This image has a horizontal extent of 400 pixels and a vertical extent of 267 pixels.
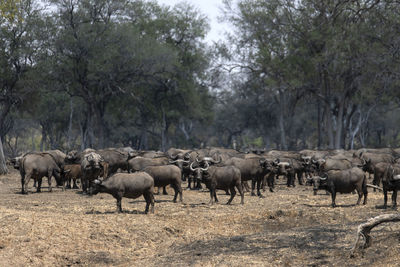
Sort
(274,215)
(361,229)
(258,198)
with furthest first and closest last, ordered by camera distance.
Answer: (258,198)
(274,215)
(361,229)

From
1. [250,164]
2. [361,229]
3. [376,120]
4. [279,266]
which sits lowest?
[279,266]

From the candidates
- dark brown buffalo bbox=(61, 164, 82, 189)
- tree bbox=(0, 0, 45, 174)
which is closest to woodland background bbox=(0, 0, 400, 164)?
tree bbox=(0, 0, 45, 174)

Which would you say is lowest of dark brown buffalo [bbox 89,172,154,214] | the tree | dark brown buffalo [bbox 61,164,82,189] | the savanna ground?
the savanna ground

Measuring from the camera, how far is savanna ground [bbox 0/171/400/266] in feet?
35.7

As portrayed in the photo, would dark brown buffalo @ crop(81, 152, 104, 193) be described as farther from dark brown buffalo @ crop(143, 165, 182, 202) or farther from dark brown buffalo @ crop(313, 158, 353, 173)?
dark brown buffalo @ crop(313, 158, 353, 173)

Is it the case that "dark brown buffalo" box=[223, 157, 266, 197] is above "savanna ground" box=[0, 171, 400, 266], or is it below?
above

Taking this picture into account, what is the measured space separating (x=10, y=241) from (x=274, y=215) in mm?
7249

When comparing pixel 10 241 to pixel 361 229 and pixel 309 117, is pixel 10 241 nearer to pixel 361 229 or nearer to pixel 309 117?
pixel 361 229

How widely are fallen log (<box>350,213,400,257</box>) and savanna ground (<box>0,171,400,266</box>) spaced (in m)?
0.15

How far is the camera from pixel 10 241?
40.7ft

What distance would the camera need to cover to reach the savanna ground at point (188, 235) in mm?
10891

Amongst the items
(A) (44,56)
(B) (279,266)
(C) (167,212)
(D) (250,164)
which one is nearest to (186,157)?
(D) (250,164)

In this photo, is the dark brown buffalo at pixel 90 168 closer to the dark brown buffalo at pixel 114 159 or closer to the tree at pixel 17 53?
the dark brown buffalo at pixel 114 159

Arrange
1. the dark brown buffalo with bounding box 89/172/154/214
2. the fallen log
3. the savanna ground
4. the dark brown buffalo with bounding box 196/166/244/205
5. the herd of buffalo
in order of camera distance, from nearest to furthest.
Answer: the fallen log < the savanna ground < the dark brown buffalo with bounding box 89/172/154/214 < the herd of buffalo < the dark brown buffalo with bounding box 196/166/244/205
